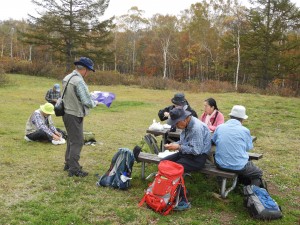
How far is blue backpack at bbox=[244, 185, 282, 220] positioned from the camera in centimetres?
419

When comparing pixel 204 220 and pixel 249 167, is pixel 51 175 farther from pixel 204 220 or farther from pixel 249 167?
pixel 249 167

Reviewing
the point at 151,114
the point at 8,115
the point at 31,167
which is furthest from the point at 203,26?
the point at 31,167

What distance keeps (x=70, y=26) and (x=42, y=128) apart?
27.3 meters

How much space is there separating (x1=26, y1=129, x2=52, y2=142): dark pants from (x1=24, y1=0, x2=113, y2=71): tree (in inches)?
1029

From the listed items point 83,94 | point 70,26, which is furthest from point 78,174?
point 70,26

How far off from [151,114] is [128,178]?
908 centimetres

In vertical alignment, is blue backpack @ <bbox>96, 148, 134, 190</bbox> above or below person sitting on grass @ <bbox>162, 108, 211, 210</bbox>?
below

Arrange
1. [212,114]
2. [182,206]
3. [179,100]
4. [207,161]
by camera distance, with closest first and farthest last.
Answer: [182,206], [207,161], [179,100], [212,114]

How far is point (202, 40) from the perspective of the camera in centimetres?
4281

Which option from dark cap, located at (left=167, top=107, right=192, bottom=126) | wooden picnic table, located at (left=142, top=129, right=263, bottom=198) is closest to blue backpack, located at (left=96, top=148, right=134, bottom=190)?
wooden picnic table, located at (left=142, top=129, right=263, bottom=198)

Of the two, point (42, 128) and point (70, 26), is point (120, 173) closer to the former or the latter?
point (42, 128)

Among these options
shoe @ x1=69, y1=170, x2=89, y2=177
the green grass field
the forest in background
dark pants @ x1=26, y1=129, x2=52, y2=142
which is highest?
the forest in background

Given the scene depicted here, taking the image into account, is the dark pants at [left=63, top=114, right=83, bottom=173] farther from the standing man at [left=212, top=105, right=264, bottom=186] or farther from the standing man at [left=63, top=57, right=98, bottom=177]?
the standing man at [left=212, top=105, right=264, bottom=186]

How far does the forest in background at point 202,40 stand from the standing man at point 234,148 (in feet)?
69.1
